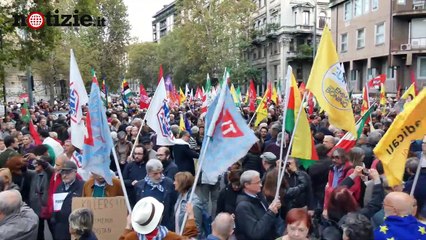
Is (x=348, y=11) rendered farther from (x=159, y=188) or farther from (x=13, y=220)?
(x=13, y=220)

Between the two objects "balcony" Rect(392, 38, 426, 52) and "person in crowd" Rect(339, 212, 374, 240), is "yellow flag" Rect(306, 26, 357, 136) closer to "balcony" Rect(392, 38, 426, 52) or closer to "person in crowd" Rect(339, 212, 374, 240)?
"person in crowd" Rect(339, 212, 374, 240)

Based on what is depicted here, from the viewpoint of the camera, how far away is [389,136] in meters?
4.58

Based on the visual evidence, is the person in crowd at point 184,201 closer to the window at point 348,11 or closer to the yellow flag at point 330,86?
the yellow flag at point 330,86

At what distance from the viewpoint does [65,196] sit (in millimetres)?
5422

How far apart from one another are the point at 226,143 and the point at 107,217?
1.57 m

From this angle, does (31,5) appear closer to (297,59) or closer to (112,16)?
(112,16)

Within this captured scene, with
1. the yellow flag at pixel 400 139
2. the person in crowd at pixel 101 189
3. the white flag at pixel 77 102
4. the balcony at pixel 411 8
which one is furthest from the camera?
the balcony at pixel 411 8

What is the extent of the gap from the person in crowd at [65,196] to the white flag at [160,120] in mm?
2591

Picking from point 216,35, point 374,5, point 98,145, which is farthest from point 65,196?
point 216,35

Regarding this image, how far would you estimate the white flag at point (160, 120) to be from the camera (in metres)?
8.08

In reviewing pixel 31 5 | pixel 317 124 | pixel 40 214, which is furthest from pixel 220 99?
pixel 31 5

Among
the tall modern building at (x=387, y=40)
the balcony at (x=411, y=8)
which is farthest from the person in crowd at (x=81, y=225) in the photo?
the balcony at (x=411, y=8)

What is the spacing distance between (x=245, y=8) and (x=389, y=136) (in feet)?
146

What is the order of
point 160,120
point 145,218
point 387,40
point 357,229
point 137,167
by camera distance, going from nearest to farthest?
point 357,229 < point 145,218 < point 137,167 < point 160,120 < point 387,40
